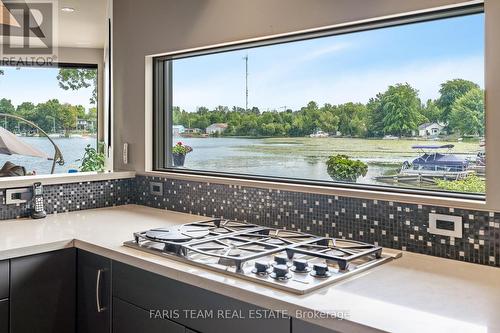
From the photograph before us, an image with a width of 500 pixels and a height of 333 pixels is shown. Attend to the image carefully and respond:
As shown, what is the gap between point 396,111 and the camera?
194 cm

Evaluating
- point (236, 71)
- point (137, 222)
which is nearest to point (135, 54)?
point (236, 71)

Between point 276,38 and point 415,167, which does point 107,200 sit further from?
point 415,167

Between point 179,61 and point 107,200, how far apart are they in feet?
3.28

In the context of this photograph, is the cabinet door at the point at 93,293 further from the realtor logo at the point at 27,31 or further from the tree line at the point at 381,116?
the realtor logo at the point at 27,31

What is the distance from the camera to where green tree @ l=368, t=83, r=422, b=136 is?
1882mm

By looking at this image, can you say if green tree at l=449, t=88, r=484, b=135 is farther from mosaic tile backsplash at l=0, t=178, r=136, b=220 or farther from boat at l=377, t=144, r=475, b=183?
mosaic tile backsplash at l=0, t=178, r=136, b=220

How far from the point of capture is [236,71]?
2.57m

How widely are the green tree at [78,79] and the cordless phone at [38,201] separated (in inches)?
68.0

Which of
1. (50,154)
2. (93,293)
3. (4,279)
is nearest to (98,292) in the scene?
(93,293)

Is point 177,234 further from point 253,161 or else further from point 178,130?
point 178,130

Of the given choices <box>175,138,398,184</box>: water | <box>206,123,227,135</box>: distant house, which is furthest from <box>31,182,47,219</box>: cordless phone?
<box>206,123,227,135</box>: distant house

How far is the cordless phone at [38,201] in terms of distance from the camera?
247 centimetres

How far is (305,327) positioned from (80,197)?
6.28ft

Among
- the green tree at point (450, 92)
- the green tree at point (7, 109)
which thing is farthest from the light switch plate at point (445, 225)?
the green tree at point (7, 109)
